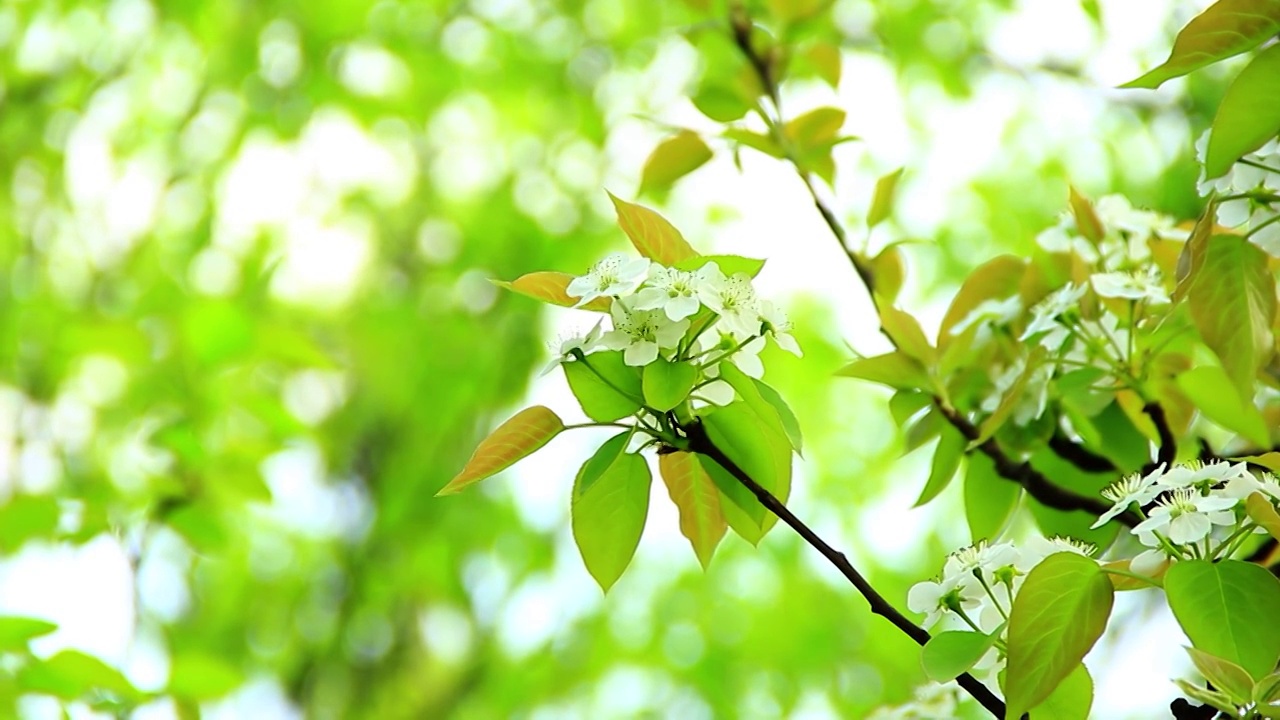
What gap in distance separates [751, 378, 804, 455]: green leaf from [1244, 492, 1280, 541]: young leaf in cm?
25

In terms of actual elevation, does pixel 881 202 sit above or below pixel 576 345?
above

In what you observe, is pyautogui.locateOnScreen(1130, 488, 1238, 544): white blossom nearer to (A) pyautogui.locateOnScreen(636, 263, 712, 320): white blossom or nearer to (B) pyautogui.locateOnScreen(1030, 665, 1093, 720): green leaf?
(B) pyautogui.locateOnScreen(1030, 665, 1093, 720): green leaf

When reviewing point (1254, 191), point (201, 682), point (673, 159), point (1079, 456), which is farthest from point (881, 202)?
point (201, 682)

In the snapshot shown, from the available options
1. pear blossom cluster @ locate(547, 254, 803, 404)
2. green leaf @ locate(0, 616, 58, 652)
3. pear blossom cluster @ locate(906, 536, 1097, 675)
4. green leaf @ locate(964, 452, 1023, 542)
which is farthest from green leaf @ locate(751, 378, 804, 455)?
green leaf @ locate(0, 616, 58, 652)

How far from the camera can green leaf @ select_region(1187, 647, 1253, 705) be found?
54 cm

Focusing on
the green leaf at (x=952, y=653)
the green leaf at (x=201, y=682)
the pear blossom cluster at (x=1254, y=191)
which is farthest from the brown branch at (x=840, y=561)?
the green leaf at (x=201, y=682)

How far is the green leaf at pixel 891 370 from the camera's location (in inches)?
36.9

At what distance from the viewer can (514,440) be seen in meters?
0.72

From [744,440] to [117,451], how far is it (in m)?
1.55

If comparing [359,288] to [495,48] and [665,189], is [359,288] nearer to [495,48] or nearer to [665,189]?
[495,48]

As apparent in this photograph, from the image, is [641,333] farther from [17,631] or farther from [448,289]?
[448,289]

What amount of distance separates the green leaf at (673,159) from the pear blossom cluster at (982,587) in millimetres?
609

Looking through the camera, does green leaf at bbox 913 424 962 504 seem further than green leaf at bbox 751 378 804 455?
Yes

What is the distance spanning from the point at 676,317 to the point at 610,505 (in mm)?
140
